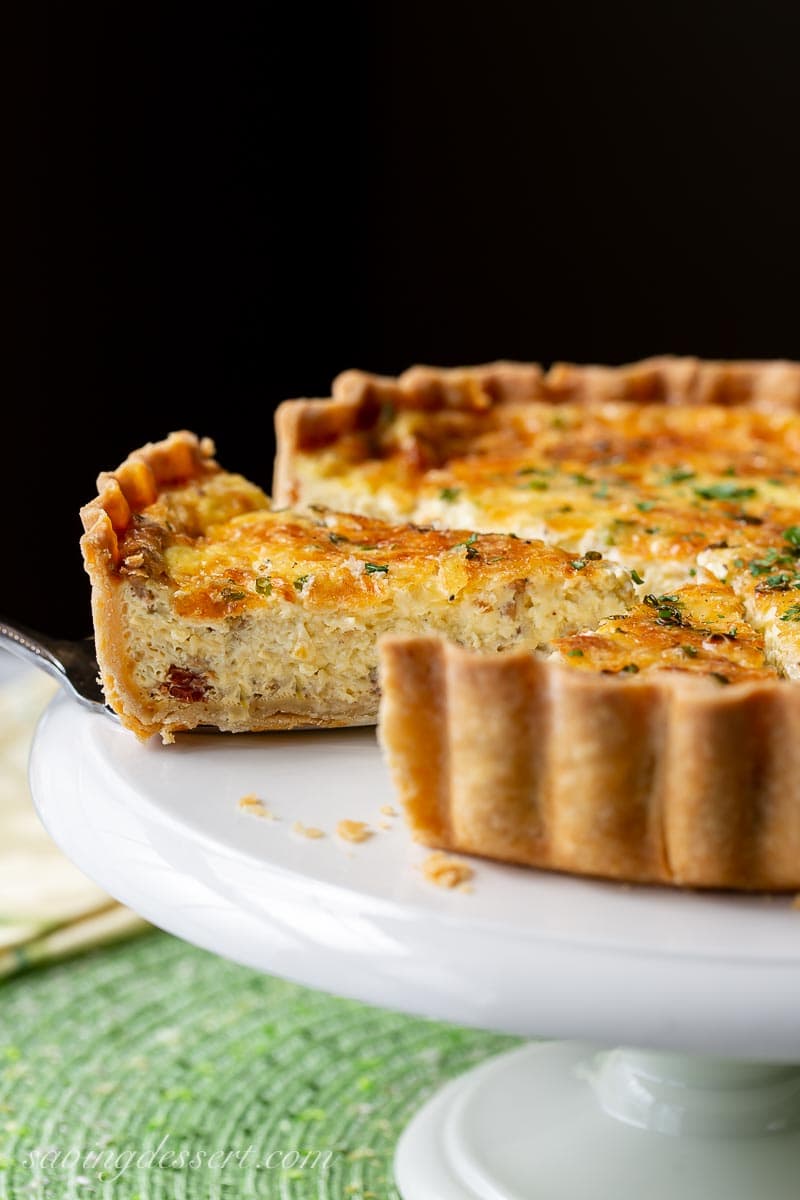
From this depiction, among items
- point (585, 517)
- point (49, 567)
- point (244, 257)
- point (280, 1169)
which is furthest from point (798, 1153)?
point (244, 257)

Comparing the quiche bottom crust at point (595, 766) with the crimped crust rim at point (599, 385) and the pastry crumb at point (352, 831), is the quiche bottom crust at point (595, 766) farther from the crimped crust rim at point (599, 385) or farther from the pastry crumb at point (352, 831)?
the crimped crust rim at point (599, 385)

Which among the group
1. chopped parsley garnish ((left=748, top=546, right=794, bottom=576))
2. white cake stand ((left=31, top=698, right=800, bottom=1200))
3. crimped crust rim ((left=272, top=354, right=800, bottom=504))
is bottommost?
white cake stand ((left=31, top=698, right=800, bottom=1200))

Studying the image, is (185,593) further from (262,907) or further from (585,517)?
(585,517)

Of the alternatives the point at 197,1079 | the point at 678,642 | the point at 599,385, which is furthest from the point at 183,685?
the point at 599,385

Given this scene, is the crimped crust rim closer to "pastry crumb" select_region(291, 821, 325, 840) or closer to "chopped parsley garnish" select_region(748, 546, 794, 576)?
"chopped parsley garnish" select_region(748, 546, 794, 576)

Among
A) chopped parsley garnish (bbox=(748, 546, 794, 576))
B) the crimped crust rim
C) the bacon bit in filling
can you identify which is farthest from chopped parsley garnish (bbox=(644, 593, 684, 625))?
the crimped crust rim

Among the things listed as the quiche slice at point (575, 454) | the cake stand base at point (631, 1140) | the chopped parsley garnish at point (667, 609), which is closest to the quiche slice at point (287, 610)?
the chopped parsley garnish at point (667, 609)
